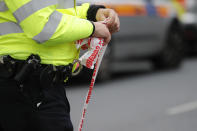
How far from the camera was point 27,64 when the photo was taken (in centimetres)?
221

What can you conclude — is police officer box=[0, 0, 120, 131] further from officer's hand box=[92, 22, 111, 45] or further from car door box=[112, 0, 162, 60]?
car door box=[112, 0, 162, 60]

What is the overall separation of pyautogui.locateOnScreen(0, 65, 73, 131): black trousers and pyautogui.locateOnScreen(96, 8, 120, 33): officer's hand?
0.44m

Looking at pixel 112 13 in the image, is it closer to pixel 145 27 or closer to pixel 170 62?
pixel 145 27

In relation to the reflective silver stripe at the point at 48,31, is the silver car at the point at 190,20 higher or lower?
lower

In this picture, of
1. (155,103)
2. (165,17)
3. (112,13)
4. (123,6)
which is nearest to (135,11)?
(123,6)

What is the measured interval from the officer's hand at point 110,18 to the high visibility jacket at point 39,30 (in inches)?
7.7

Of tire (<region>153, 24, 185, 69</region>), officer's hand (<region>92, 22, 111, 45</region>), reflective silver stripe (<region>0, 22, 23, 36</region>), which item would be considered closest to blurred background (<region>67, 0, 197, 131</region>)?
tire (<region>153, 24, 185, 69</region>)

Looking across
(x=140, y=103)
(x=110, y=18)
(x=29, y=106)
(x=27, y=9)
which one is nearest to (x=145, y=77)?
(x=140, y=103)

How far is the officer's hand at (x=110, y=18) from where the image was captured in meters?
2.46

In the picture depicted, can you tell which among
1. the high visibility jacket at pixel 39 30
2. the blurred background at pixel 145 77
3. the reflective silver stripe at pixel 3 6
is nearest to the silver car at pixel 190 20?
the blurred background at pixel 145 77

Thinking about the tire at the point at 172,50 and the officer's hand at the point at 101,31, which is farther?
the tire at the point at 172,50

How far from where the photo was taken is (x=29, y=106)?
2227mm

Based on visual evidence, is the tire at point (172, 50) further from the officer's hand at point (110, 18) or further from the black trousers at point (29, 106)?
the black trousers at point (29, 106)

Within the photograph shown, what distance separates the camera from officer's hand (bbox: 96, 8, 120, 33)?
2.46 metres
